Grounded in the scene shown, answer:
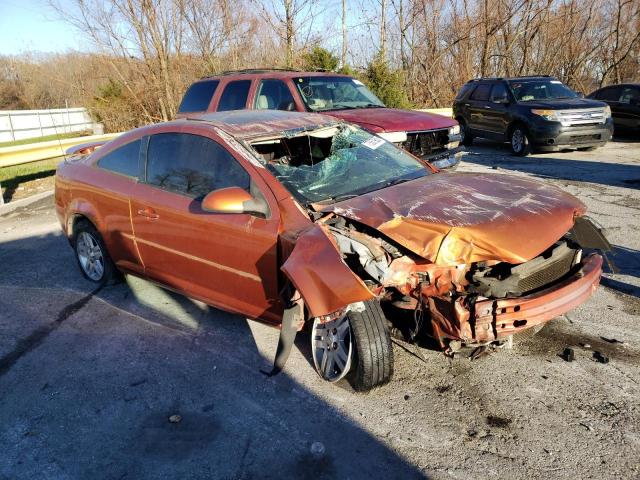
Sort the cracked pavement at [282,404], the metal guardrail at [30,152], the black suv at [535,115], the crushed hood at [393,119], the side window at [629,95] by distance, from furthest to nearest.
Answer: the side window at [629,95]
the black suv at [535,115]
the metal guardrail at [30,152]
the crushed hood at [393,119]
the cracked pavement at [282,404]

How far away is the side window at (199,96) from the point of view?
8719 mm

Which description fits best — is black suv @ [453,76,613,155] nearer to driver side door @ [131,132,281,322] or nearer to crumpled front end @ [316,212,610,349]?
crumpled front end @ [316,212,610,349]

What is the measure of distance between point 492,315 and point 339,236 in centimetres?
98

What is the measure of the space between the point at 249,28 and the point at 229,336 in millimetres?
15751

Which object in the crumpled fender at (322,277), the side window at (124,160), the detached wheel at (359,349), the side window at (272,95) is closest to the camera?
the crumpled fender at (322,277)

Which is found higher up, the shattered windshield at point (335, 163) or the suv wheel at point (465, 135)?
the shattered windshield at point (335, 163)

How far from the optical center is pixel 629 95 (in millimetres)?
13891

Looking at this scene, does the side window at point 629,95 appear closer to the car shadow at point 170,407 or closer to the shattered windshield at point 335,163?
the shattered windshield at point 335,163

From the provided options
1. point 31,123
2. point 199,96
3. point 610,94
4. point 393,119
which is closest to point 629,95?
point 610,94

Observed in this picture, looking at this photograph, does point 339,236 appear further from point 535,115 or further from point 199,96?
point 535,115

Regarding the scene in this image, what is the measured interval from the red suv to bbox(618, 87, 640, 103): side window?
861 cm

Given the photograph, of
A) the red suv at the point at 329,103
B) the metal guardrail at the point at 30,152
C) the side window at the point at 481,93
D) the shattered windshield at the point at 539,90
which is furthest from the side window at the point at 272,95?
the side window at the point at 481,93

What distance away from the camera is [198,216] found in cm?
374

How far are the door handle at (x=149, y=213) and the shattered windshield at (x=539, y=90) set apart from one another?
34.4 ft
